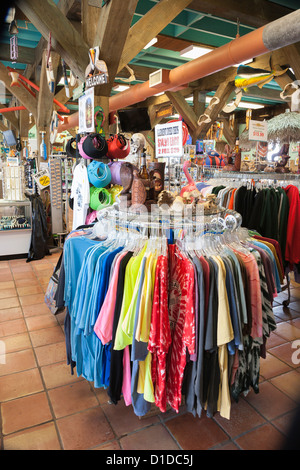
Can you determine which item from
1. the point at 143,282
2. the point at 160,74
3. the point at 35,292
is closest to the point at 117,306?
the point at 143,282

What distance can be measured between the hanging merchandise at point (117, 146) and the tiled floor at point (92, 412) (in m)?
2.13

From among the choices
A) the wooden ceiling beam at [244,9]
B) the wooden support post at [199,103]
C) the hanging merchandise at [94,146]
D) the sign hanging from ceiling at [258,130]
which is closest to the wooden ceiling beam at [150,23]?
the wooden ceiling beam at [244,9]

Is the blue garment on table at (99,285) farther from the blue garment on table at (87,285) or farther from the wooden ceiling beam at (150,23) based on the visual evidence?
the wooden ceiling beam at (150,23)

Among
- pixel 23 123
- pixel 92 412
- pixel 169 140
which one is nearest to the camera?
pixel 92 412

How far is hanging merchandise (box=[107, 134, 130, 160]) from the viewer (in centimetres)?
384

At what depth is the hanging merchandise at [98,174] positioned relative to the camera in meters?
3.63

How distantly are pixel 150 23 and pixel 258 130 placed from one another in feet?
7.44

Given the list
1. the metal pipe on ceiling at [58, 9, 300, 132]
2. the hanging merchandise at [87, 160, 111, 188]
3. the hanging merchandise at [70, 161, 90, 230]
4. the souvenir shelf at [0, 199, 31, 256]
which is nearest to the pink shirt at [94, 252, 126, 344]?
the hanging merchandise at [87, 160, 111, 188]

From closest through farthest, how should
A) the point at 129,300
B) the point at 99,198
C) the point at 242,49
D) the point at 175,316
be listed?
the point at 129,300
the point at 175,316
the point at 99,198
the point at 242,49

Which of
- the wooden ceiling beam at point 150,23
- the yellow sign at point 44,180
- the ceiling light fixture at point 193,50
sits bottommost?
the yellow sign at point 44,180

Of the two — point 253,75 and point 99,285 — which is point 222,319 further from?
point 253,75

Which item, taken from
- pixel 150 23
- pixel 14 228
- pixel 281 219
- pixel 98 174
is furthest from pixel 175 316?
pixel 14 228

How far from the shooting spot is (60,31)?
3648mm
